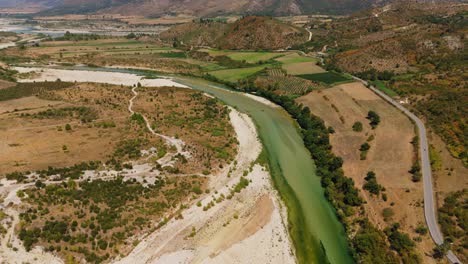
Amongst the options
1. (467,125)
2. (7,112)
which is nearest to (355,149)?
(467,125)

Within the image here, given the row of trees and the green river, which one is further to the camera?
the row of trees

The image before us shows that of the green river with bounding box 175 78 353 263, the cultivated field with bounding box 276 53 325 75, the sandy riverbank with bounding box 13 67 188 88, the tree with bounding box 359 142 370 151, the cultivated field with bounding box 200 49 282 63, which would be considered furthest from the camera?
the cultivated field with bounding box 200 49 282 63

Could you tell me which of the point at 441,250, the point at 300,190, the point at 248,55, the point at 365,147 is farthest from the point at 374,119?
the point at 248,55

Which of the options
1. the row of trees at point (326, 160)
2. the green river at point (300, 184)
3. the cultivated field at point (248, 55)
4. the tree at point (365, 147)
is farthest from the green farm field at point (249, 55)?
the tree at point (365, 147)

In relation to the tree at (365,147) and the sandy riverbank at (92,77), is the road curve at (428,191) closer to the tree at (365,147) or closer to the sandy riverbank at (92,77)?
the tree at (365,147)

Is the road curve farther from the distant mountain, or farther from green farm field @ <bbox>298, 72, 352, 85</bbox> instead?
the distant mountain

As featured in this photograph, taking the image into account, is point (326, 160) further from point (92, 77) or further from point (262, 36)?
point (262, 36)

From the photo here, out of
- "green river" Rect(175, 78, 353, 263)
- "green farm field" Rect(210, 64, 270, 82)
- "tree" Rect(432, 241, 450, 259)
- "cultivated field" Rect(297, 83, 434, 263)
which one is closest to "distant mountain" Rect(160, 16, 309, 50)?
"green farm field" Rect(210, 64, 270, 82)

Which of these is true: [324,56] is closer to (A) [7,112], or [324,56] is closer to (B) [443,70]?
(B) [443,70]

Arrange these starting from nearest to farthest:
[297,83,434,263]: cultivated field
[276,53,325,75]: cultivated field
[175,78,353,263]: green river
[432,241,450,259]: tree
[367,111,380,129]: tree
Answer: [432,241,450,259]: tree < [175,78,353,263]: green river < [297,83,434,263]: cultivated field < [367,111,380,129]: tree < [276,53,325,75]: cultivated field
